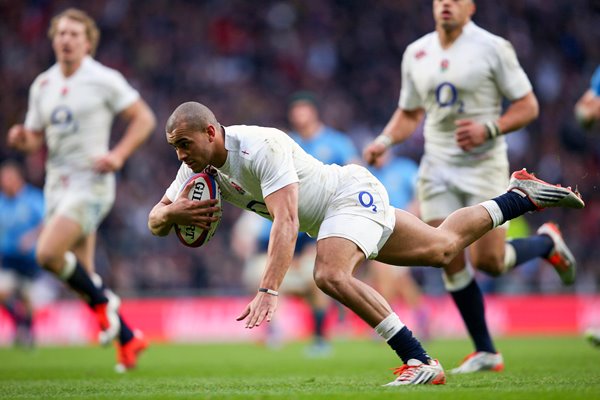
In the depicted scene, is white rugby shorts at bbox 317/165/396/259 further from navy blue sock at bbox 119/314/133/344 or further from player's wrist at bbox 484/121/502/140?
navy blue sock at bbox 119/314/133/344

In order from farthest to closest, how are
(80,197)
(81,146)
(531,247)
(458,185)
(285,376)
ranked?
(81,146)
(80,197)
(531,247)
(458,185)
(285,376)

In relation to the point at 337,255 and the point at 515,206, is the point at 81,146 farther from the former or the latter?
the point at 515,206

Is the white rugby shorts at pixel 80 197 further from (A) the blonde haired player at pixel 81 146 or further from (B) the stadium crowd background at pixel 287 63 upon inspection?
(B) the stadium crowd background at pixel 287 63

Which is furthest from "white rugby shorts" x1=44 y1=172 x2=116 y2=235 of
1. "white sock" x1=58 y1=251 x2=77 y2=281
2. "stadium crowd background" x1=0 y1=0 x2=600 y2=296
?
"stadium crowd background" x1=0 y1=0 x2=600 y2=296

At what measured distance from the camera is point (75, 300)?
16.8m

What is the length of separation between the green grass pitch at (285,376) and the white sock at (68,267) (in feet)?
2.81

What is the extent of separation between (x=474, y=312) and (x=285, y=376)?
165cm

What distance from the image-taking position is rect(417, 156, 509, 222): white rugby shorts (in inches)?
304

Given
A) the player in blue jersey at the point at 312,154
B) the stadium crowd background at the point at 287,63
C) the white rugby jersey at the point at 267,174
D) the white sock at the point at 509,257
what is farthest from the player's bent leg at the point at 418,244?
the stadium crowd background at the point at 287,63

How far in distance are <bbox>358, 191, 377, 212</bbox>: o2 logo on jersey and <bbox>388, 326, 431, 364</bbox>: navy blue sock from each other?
0.79 m

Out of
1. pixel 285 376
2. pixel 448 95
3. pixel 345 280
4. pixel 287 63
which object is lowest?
pixel 285 376

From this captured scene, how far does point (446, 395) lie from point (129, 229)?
14334 millimetres

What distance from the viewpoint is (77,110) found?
354 inches

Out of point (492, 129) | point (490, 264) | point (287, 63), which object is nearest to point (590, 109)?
point (492, 129)
